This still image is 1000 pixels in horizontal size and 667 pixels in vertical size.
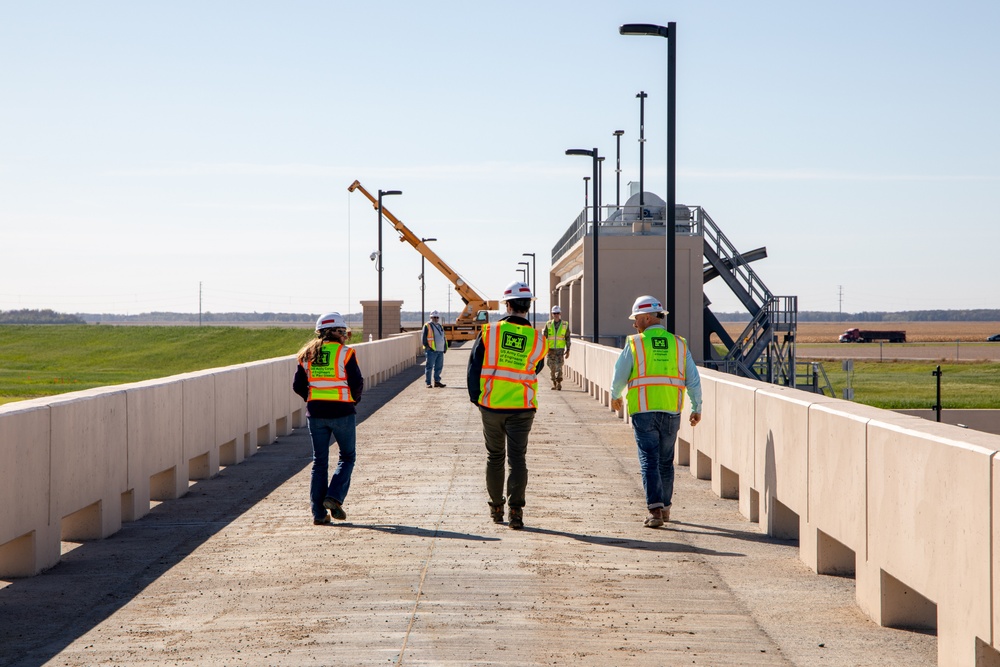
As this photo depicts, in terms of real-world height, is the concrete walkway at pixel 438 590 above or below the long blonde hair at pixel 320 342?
below

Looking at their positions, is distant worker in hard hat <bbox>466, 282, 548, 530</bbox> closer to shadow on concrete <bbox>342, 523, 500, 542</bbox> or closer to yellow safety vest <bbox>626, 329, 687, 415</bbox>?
shadow on concrete <bbox>342, 523, 500, 542</bbox>

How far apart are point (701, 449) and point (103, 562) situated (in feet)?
23.6

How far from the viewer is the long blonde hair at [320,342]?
11125mm

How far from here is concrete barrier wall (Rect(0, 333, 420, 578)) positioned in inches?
349

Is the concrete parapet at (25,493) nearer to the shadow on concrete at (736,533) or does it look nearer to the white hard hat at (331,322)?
the white hard hat at (331,322)

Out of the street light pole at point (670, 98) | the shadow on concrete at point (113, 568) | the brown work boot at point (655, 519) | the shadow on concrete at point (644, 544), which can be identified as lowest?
the shadow on concrete at point (113, 568)

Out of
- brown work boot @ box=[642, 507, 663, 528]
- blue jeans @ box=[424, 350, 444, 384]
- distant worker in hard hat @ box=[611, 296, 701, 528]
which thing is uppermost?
distant worker in hard hat @ box=[611, 296, 701, 528]

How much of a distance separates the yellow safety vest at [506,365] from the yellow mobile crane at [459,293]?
199ft

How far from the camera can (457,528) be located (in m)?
10.8

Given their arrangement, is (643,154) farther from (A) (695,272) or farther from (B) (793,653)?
(B) (793,653)

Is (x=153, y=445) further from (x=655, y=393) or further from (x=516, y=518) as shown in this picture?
(x=655, y=393)

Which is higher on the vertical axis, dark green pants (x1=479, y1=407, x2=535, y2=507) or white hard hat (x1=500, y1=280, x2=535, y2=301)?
white hard hat (x1=500, y1=280, x2=535, y2=301)

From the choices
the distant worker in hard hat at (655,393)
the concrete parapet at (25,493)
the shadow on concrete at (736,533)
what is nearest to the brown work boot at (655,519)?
the distant worker in hard hat at (655,393)

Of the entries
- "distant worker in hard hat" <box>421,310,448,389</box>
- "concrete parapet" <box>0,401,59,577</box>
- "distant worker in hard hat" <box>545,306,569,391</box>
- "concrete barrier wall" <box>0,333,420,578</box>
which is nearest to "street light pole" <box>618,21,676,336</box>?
"distant worker in hard hat" <box>545,306,569,391</box>
